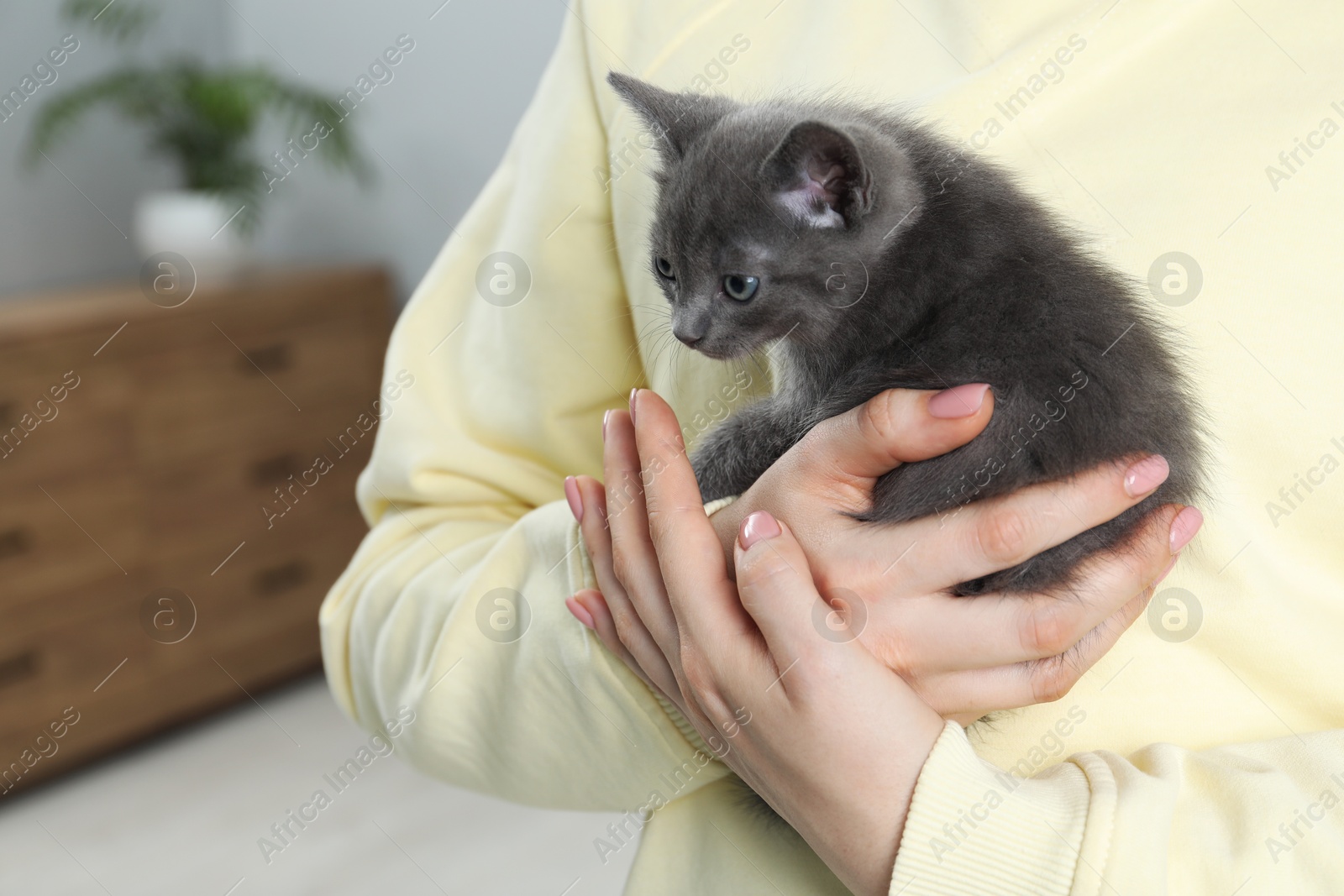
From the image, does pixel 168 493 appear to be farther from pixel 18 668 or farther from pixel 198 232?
pixel 198 232

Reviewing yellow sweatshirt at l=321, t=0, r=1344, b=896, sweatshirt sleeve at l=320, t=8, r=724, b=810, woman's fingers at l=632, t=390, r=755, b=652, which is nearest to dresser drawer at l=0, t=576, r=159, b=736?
sweatshirt sleeve at l=320, t=8, r=724, b=810

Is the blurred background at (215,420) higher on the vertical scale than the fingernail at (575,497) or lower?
lower

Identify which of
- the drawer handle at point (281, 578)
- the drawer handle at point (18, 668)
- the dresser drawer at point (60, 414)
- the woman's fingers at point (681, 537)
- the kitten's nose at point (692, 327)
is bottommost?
the drawer handle at point (18, 668)

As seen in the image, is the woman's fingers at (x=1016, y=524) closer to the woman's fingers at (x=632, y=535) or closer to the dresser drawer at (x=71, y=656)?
the woman's fingers at (x=632, y=535)

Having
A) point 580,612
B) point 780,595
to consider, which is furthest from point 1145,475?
point 580,612

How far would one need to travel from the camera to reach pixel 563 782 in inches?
41.7

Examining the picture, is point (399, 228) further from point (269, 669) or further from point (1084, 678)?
point (1084, 678)

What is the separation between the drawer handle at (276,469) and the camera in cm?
357

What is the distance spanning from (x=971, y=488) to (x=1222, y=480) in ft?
0.82

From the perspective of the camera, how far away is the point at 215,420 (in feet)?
11.3

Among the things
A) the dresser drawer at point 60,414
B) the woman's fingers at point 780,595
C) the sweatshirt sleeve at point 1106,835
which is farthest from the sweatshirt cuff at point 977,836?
the dresser drawer at point 60,414

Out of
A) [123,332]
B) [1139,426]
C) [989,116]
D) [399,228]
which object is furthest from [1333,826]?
[399,228]

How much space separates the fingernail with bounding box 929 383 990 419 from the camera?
764 millimetres

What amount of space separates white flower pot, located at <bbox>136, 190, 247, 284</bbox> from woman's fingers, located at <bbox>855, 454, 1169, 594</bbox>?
11.1ft
